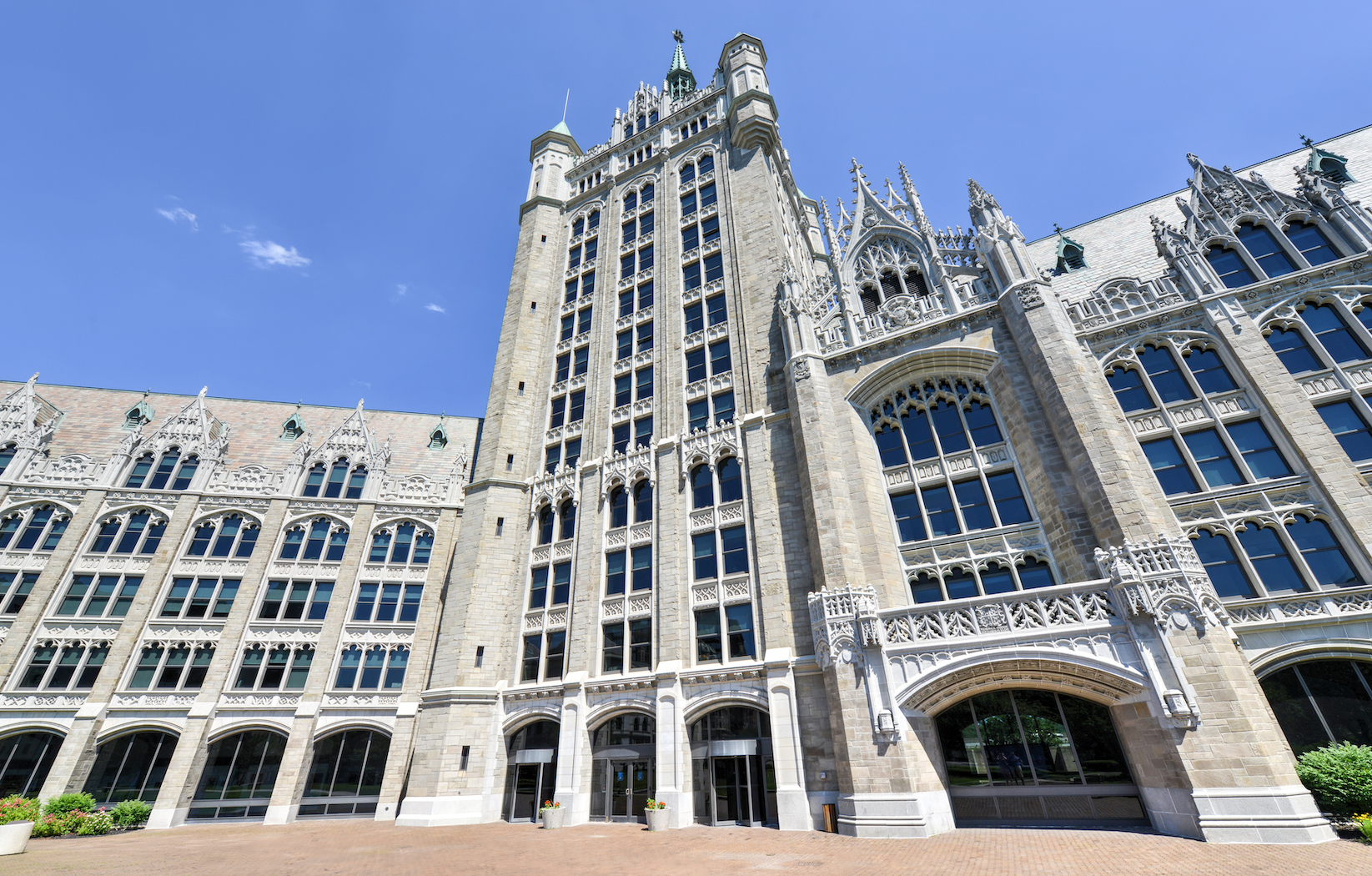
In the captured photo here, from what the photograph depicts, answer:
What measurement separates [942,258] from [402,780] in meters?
35.1

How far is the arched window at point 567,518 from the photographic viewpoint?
96.1 feet

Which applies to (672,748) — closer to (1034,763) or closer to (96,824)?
(1034,763)

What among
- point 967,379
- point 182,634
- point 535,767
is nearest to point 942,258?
point 967,379

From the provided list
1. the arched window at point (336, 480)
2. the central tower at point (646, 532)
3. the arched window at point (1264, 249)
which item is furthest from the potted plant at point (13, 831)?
the arched window at point (1264, 249)

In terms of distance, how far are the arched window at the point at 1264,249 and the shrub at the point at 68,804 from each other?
164 ft

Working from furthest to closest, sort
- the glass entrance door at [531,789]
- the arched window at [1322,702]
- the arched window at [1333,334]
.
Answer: the glass entrance door at [531,789] < the arched window at [1333,334] < the arched window at [1322,702]

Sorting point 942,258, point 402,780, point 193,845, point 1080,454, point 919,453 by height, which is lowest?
point 193,845

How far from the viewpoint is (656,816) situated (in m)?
19.7

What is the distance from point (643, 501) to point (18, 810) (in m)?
23.7

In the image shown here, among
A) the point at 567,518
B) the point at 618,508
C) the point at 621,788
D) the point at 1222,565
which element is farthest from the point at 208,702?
the point at 1222,565

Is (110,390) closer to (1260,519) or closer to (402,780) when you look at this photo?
(402,780)

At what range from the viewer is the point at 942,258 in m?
26.0

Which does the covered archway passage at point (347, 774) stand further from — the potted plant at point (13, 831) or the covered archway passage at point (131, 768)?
the potted plant at point (13, 831)

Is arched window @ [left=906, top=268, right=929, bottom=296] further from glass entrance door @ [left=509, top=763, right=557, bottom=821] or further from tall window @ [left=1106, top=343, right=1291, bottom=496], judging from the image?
glass entrance door @ [left=509, top=763, right=557, bottom=821]
